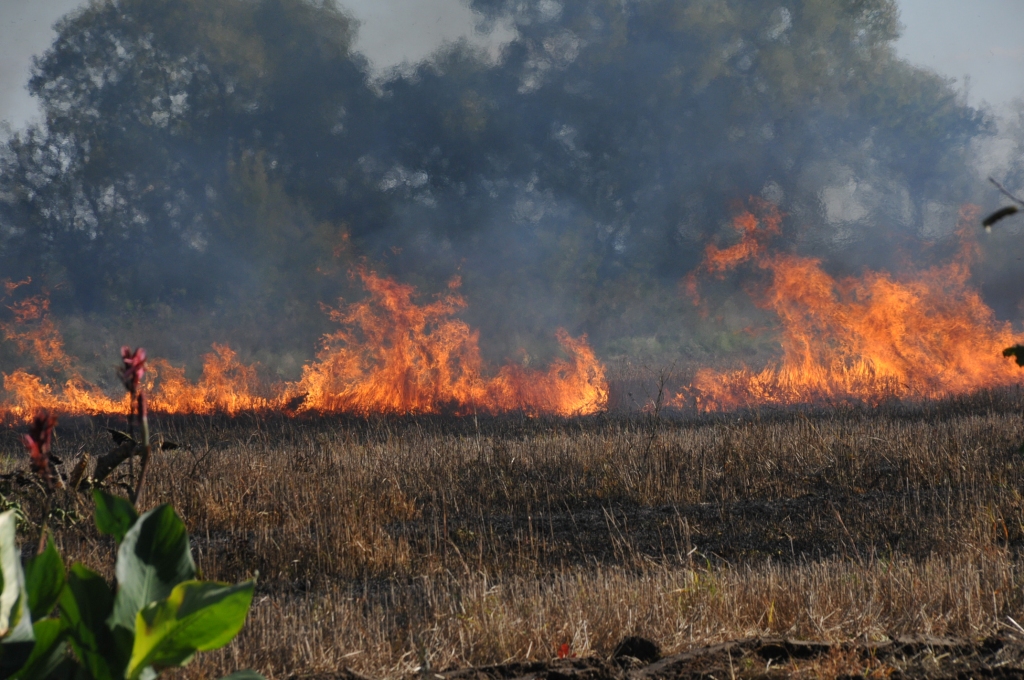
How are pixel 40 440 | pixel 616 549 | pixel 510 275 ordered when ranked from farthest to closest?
pixel 510 275 < pixel 616 549 < pixel 40 440

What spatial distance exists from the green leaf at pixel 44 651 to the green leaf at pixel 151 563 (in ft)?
0.47

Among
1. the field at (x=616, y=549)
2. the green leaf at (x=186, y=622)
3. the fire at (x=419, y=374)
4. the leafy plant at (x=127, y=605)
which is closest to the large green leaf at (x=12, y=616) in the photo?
the leafy plant at (x=127, y=605)

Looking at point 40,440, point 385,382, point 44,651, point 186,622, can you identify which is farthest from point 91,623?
point 385,382

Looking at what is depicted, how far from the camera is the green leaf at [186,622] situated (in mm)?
1830

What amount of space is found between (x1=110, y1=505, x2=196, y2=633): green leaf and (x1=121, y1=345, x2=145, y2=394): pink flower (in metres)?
0.37

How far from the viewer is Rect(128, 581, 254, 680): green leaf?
183 centimetres

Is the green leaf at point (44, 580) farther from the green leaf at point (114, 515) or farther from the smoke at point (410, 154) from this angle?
the smoke at point (410, 154)

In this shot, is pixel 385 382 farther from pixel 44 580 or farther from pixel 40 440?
pixel 40 440

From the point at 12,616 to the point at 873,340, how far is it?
2293cm

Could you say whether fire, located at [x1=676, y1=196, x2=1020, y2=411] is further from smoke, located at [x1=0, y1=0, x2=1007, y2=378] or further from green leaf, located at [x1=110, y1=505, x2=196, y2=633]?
green leaf, located at [x1=110, y1=505, x2=196, y2=633]

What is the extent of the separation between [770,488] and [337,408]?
12.3 meters

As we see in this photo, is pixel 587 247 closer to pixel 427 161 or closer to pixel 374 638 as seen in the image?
pixel 427 161

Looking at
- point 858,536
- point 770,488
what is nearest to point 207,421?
point 770,488

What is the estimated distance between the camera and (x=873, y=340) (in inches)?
864
